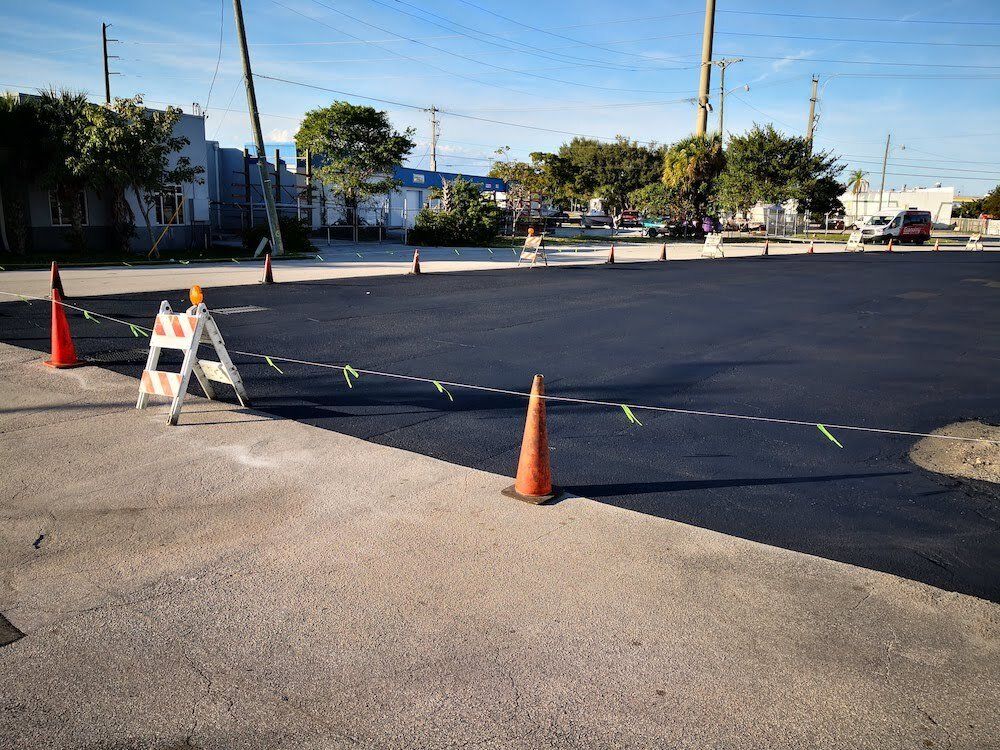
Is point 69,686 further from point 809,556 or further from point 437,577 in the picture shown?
point 809,556

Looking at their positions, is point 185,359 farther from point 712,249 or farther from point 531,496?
point 712,249

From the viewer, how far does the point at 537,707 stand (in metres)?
3.05

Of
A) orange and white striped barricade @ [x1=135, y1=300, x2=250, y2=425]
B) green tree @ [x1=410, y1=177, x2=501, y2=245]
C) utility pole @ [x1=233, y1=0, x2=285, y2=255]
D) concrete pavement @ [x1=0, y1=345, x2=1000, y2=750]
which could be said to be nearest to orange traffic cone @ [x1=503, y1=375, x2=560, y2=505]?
concrete pavement @ [x1=0, y1=345, x2=1000, y2=750]

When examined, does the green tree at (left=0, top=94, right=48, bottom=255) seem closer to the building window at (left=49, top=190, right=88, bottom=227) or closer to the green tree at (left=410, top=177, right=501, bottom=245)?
the building window at (left=49, top=190, right=88, bottom=227)

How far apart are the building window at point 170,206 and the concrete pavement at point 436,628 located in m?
27.2

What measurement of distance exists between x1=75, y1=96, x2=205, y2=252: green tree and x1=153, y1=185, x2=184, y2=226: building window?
2.36 meters

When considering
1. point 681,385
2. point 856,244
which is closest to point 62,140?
point 681,385

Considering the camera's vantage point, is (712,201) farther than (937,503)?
Yes

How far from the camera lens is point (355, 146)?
35.5 meters

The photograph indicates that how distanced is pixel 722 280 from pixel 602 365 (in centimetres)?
1399

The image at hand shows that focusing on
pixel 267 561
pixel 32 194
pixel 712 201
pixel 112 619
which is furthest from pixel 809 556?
pixel 712 201

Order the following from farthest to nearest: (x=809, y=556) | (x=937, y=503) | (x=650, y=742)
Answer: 1. (x=937, y=503)
2. (x=809, y=556)
3. (x=650, y=742)

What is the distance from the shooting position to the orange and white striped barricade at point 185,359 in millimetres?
6730

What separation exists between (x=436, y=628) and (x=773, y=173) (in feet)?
185
